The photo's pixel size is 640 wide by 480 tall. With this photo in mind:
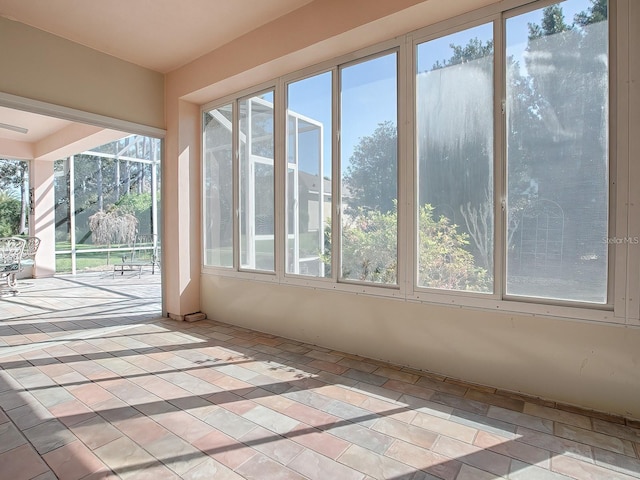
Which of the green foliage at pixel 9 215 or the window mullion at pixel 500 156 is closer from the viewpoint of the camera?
the window mullion at pixel 500 156

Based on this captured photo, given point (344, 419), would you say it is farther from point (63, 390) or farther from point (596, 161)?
point (596, 161)

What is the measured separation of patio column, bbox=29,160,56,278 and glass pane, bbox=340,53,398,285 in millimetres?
7708

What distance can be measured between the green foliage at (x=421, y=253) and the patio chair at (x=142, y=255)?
664 centimetres

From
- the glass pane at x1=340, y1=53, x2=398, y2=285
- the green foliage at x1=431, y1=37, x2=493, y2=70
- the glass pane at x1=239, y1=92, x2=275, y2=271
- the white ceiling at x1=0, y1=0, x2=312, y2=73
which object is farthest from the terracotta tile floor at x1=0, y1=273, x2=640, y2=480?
the white ceiling at x1=0, y1=0, x2=312, y2=73

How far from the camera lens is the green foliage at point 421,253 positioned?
2.57 meters

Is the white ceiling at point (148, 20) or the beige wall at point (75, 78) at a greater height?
the white ceiling at point (148, 20)

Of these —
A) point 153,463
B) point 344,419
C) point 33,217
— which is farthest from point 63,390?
point 33,217

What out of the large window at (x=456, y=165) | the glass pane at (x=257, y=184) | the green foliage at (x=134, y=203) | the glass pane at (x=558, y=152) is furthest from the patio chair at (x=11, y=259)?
the glass pane at (x=558, y=152)

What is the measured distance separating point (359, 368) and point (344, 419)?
2.48 ft

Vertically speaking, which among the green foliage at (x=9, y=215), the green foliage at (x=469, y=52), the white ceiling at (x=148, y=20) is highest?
the white ceiling at (x=148, y=20)

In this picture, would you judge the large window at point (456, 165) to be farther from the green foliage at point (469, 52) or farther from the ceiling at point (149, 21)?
the ceiling at point (149, 21)

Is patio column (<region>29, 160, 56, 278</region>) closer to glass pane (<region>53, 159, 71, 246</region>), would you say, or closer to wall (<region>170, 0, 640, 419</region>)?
glass pane (<region>53, 159, 71, 246</region>)

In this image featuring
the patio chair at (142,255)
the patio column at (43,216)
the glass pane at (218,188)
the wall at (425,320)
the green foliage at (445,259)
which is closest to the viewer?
the wall at (425,320)

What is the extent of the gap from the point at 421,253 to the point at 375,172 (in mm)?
785
